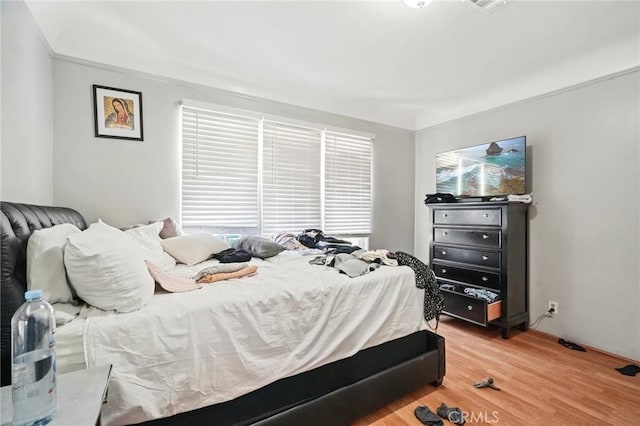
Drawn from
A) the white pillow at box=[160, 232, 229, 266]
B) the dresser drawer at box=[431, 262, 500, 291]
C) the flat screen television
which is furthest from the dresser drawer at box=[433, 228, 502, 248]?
the white pillow at box=[160, 232, 229, 266]

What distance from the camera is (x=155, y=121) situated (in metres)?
2.53

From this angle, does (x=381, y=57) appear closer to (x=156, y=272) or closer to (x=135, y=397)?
(x=156, y=272)

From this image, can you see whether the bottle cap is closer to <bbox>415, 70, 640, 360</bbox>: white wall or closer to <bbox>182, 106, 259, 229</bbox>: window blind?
<bbox>182, 106, 259, 229</bbox>: window blind

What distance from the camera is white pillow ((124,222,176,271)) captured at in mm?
1894

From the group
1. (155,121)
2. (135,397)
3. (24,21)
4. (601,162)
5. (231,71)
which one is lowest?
(135,397)

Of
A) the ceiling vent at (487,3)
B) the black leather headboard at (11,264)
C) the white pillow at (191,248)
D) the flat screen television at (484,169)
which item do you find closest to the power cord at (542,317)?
the flat screen television at (484,169)

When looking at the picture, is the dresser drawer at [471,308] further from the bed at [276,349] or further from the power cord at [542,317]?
the bed at [276,349]

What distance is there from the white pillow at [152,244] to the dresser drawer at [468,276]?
2.79m

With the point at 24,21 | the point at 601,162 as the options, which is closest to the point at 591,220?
the point at 601,162

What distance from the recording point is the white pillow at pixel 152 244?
189cm

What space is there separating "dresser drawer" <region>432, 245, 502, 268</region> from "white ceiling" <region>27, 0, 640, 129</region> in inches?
67.5

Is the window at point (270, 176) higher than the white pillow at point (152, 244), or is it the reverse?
the window at point (270, 176)

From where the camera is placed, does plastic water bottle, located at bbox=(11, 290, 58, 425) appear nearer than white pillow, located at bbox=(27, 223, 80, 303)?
Yes

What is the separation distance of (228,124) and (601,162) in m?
3.47
